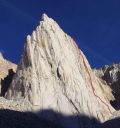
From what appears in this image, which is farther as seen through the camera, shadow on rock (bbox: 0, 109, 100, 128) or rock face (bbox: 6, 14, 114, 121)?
rock face (bbox: 6, 14, 114, 121)

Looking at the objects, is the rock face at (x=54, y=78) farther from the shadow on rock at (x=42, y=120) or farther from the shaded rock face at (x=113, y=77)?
the shaded rock face at (x=113, y=77)

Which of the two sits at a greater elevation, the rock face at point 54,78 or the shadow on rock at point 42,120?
the rock face at point 54,78

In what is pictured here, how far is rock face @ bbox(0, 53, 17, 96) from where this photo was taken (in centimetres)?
9106

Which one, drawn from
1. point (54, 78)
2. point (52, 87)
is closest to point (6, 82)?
point (54, 78)

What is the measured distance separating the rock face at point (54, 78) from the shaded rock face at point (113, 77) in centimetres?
1351

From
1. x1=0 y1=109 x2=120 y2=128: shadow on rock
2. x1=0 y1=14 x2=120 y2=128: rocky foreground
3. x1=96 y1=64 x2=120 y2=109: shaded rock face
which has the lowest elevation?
x1=0 y1=109 x2=120 y2=128: shadow on rock

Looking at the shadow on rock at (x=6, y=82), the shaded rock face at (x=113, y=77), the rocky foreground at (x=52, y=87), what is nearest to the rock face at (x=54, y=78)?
the rocky foreground at (x=52, y=87)

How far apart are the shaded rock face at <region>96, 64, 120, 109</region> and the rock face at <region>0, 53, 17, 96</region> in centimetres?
1975

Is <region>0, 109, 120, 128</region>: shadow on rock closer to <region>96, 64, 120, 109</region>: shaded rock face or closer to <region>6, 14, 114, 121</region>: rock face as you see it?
<region>6, 14, 114, 121</region>: rock face

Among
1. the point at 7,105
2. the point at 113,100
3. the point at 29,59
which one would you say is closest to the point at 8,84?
the point at 29,59

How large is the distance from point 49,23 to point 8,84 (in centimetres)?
1124

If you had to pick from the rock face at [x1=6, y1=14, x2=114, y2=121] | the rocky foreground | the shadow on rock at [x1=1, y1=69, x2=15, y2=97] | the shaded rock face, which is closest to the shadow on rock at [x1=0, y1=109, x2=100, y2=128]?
the rocky foreground

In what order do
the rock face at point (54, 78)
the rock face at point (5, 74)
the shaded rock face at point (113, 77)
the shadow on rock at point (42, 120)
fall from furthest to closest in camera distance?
1. the shaded rock face at point (113, 77)
2. the rock face at point (5, 74)
3. the rock face at point (54, 78)
4. the shadow on rock at point (42, 120)

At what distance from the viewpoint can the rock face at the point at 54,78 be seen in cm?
8362
